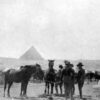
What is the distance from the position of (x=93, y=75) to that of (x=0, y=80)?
13014mm

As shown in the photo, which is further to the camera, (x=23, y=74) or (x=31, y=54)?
(x=31, y=54)

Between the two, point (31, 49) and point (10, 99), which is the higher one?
point (31, 49)

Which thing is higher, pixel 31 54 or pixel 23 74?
pixel 31 54

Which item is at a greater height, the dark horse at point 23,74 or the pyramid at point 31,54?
the pyramid at point 31,54

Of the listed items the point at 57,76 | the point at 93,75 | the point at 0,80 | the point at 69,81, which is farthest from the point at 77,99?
the point at 93,75

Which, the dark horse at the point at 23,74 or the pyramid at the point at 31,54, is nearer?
the dark horse at the point at 23,74

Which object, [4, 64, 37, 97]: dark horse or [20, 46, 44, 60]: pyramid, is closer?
[4, 64, 37, 97]: dark horse

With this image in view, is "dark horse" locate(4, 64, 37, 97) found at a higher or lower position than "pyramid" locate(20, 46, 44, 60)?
lower

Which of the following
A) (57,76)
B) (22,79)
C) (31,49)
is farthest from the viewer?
(31,49)

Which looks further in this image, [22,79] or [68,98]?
[22,79]

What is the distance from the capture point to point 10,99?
41.2 ft

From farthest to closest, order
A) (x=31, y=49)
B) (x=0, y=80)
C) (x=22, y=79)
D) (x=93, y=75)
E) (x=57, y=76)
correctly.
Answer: (x=31, y=49) → (x=93, y=75) → (x=0, y=80) → (x=57, y=76) → (x=22, y=79)

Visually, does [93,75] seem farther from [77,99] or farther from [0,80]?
[77,99]

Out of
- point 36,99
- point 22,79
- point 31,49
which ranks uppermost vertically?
point 31,49
